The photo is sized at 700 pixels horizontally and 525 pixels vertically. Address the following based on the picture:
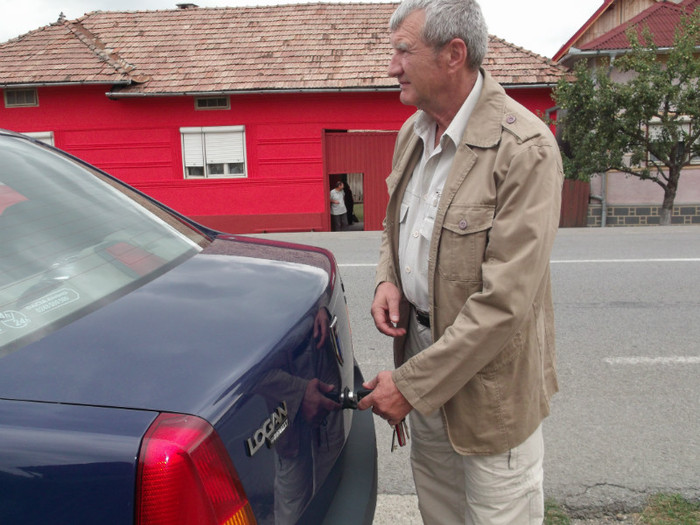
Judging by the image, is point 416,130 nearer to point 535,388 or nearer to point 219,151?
point 535,388

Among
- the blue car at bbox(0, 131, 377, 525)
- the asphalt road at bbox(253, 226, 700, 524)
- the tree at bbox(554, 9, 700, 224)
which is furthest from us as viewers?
the tree at bbox(554, 9, 700, 224)

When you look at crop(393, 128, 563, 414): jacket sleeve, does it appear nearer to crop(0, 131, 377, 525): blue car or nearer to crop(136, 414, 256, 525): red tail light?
crop(0, 131, 377, 525): blue car

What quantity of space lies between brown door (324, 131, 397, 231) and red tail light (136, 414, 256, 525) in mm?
13843

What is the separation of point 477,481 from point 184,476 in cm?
100

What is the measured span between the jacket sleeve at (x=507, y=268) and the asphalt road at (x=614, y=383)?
1287 mm

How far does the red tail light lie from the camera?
1.11 metres

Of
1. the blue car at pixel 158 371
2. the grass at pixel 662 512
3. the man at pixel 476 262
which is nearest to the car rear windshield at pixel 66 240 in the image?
the blue car at pixel 158 371

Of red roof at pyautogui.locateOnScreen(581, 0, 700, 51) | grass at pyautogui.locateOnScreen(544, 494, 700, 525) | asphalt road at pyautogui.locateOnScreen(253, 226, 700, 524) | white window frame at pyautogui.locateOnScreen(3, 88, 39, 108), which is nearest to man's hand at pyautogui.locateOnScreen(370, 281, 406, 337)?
asphalt road at pyautogui.locateOnScreen(253, 226, 700, 524)

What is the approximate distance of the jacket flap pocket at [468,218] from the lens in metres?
1.63

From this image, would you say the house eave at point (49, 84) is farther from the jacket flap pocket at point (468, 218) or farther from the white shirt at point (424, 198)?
the jacket flap pocket at point (468, 218)

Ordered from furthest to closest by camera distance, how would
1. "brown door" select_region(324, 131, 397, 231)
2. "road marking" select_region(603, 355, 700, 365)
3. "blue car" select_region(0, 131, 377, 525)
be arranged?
"brown door" select_region(324, 131, 397, 231), "road marking" select_region(603, 355, 700, 365), "blue car" select_region(0, 131, 377, 525)

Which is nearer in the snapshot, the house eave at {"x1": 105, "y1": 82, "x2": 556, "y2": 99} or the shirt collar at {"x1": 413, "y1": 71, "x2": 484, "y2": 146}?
the shirt collar at {"x1": 413, "y1": 71, "x2": 484, "y2": 146}

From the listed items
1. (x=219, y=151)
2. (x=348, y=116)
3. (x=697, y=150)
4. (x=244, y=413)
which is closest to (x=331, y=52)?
(x=348, y=116)

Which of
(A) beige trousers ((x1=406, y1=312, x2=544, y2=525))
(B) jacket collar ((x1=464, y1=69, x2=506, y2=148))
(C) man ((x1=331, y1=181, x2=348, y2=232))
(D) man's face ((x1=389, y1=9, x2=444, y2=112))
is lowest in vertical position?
(C) man ((x1=331, y1=181, x2=348, y2=232))
